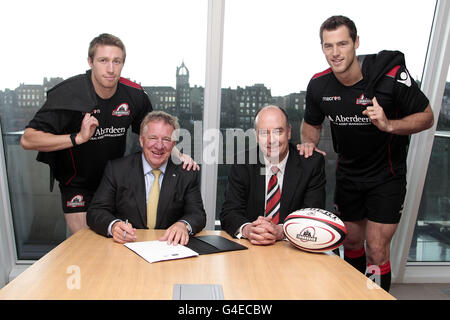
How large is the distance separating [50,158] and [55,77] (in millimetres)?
→ 1150

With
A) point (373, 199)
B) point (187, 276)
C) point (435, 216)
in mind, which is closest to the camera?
point (187, 276)

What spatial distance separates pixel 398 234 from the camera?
3898 mm

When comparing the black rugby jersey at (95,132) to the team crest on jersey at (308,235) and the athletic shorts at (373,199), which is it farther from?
the athletic shorts at (373,199)

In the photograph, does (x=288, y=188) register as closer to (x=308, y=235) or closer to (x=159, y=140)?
(x=308, y=235)

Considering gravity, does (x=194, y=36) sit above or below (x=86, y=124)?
above

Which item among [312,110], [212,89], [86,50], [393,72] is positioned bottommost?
[312,110]

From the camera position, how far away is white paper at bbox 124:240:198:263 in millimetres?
1780

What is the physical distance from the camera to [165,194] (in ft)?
7.95

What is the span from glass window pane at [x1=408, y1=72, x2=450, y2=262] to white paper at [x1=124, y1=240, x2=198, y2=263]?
2.94 metres

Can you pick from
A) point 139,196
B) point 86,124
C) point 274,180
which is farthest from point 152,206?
point 274,180

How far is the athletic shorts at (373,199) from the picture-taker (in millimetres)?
2785

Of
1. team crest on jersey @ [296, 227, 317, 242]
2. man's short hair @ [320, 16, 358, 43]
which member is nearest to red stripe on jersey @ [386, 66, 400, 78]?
man's short hair @ [320, 16, 358, 43]

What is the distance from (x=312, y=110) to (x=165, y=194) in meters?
1.26
